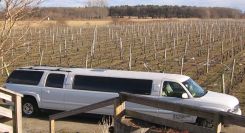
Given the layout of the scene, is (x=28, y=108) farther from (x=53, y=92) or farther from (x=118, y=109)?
(x=118, y=109)

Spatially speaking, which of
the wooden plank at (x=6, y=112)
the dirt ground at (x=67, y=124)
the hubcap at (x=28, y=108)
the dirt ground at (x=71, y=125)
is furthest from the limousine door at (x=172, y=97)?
the wooden plank at (x=6, y=112)

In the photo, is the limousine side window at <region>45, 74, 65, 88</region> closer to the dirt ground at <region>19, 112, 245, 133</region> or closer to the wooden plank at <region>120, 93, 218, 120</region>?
Answer: the dirt ground at <region>19, 112, 245, 133</region>

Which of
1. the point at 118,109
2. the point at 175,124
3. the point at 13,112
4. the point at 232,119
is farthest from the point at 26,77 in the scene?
the point at 232,119

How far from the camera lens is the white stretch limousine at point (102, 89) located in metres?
12.7

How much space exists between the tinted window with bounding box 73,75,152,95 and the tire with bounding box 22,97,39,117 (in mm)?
1600

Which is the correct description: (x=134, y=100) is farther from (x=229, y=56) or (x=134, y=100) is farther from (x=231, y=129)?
(x=229, y=56)

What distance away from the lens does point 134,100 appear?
7.89m

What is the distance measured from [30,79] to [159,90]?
436 cm

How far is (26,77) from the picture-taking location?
15016mm

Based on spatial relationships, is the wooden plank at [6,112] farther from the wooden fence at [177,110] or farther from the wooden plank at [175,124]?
the wooden plank at [175,124]

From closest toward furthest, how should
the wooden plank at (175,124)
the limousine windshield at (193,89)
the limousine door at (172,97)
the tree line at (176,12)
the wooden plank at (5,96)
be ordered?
the wooden plank at (175,124)
the wooden plank at (5,96)
the limousine door at (172,97)
the limousine windshield at (193,89)
the tree line at (176,12)

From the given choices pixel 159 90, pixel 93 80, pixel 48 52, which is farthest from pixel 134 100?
pixel 48 52

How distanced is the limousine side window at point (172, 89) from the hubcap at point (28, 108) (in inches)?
174

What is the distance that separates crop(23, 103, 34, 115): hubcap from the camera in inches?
584
